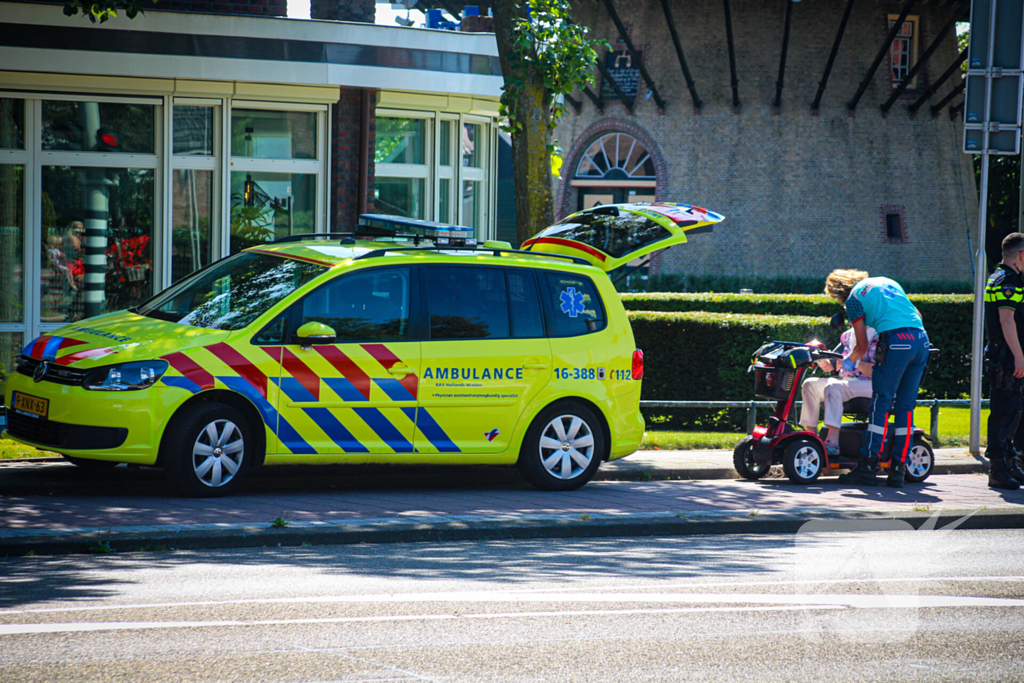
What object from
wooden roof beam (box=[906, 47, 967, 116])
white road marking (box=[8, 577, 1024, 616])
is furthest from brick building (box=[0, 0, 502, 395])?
wooden roof beam (box=[906, 47, 967, 116])

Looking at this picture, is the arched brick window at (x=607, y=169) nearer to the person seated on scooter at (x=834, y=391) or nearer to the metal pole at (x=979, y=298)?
the metal pole at (x=979, y=298)

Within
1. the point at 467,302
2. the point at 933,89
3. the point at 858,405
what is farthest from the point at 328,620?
the point at 933,89

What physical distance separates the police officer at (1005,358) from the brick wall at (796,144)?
25413mm

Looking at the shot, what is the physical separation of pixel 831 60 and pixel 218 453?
95.0 ft

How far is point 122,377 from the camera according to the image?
7785mm

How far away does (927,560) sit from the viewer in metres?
7.20

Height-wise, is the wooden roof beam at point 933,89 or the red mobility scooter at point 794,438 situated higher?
the wooden roof beam at point 933,89

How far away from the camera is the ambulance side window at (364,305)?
→ 8430mm

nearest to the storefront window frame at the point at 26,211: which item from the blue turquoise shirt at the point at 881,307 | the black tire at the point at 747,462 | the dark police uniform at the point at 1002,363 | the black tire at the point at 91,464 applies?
the black tire at the point at 91,464

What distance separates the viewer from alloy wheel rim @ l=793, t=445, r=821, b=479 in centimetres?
976

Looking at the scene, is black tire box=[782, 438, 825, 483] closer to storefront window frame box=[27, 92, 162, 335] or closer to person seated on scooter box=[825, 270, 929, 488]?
person seated on scooter box=[825, 270, 929, 488]

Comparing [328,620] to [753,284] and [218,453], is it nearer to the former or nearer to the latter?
[218,453]

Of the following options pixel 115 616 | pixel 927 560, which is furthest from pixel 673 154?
→ pixel 115 616

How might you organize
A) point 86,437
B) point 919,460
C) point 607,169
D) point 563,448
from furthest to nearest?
point 607,169 < point 919,460 < point 563,448 < point 86,437
